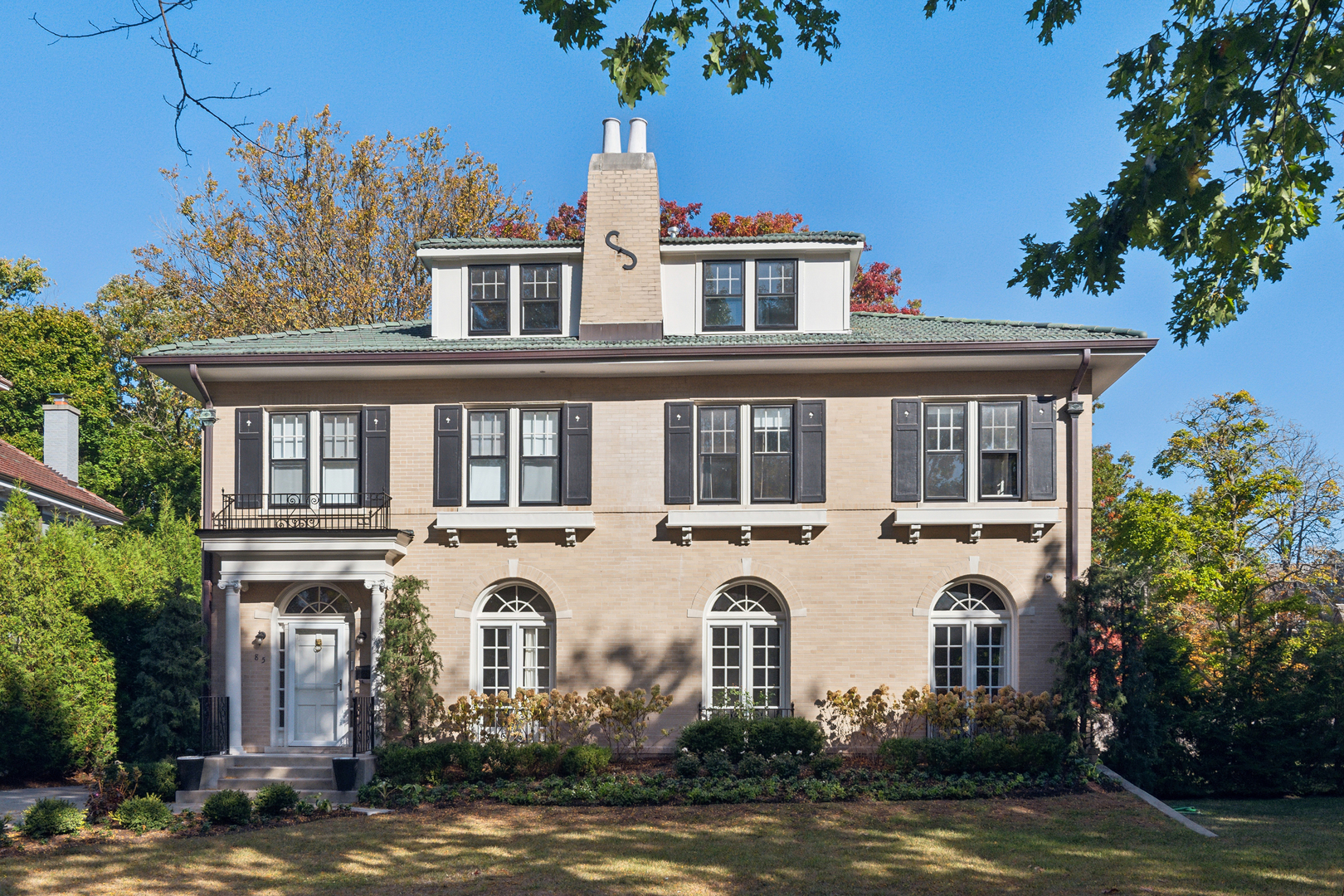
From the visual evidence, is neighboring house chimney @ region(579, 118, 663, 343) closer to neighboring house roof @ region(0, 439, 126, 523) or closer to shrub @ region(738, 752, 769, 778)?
shrub @ region(738, 752, 769, 778)

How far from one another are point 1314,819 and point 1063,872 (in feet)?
19.0

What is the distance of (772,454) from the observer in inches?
669

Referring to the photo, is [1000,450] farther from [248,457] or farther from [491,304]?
[248,457]

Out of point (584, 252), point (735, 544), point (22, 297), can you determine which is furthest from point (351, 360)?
point (22, 297)

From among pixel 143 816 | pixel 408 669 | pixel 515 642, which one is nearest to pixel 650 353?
pixel 515 642

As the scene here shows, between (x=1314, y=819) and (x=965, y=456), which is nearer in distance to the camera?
(x=1314, y=819)

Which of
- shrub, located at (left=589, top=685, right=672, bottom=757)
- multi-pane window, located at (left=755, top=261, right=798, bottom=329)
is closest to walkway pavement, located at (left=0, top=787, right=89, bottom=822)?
shrub, located at (left=589, top=685, right=672, bottom=757)

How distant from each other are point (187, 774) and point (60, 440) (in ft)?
55.4

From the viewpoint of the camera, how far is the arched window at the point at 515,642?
56.1ft

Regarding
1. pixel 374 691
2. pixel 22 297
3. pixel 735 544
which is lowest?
pixel 374 691

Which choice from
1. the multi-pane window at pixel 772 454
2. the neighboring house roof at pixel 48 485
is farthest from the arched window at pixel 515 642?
the neighboring house roof at pixel 48 485

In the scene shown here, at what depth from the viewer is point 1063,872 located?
35.1ft

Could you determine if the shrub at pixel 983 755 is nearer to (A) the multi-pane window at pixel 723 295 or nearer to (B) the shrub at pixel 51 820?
(A) the multi-pane window at pixel 723 295

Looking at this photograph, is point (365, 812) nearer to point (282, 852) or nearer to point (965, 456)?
point (282, 852)
